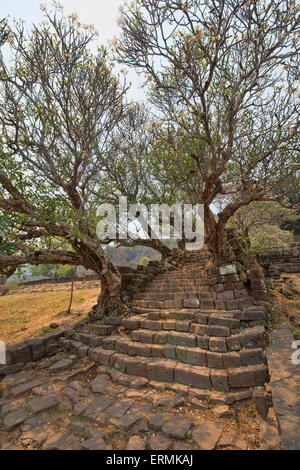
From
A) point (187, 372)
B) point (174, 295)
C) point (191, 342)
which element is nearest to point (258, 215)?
point (174, 295)

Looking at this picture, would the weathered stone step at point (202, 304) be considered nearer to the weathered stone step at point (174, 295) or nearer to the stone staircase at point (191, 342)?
the stone staircase at point (191, 342)

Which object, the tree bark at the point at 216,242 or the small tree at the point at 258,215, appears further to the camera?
the small tree at the point at 258,215

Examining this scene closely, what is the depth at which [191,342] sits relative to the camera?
5.01 meters

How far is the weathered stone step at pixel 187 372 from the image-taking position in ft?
12.7

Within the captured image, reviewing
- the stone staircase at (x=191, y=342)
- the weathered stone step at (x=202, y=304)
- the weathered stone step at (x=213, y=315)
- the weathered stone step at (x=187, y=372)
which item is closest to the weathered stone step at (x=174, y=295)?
the stone staircase at (x=191, y=342)

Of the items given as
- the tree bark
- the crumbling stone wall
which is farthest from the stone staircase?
the crumbling stone wall

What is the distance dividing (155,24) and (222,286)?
7079 mm

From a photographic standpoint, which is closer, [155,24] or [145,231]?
[155,24]

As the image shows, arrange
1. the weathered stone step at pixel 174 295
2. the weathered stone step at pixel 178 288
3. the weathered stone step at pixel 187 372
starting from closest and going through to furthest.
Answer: the weathered stone step at pixel 187 372 < the weathered stone step at pixel 174 295 < the weathered stone step at pixel 178 288

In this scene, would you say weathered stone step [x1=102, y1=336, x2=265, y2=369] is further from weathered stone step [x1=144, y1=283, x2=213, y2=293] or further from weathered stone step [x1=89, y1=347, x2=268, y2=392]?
weathered stone step [x1=144, y1=283, x2=213, y2=293]

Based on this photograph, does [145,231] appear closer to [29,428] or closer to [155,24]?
[155,24]
